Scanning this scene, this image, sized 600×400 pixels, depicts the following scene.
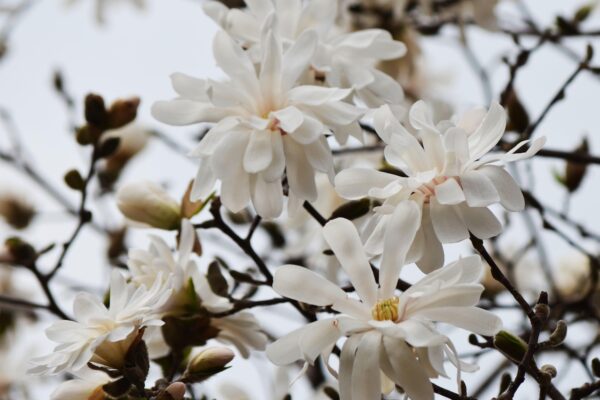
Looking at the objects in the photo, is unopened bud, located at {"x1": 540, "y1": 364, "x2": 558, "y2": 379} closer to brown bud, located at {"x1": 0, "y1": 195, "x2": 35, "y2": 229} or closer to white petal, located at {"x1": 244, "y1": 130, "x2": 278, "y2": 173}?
white petal, located at {"x1": 244, "y1": 130, "x2": 278, "y2": 173}

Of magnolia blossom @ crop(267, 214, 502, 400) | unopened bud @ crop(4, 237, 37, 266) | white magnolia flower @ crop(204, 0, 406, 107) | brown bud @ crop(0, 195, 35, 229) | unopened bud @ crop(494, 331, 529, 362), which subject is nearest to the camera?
magnolia blossom @ crop(267, 214, 502, 400)

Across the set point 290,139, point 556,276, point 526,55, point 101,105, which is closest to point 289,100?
point 290,139

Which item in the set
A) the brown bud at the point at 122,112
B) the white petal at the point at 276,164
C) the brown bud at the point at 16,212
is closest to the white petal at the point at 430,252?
the white petal at the point at 276,164

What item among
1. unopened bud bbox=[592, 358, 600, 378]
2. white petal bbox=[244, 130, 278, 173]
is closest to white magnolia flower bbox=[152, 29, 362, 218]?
white petal bbox=[244, 130, 278, 173]

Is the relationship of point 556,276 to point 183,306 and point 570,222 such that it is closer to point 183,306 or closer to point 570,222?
point 570,222

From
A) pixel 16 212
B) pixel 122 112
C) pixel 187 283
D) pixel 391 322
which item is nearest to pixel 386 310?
pixel 391 322

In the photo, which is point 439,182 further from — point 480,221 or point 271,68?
point 271,68

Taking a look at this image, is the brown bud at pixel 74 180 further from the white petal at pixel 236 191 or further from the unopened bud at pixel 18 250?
the white petal at pixel 236 191
